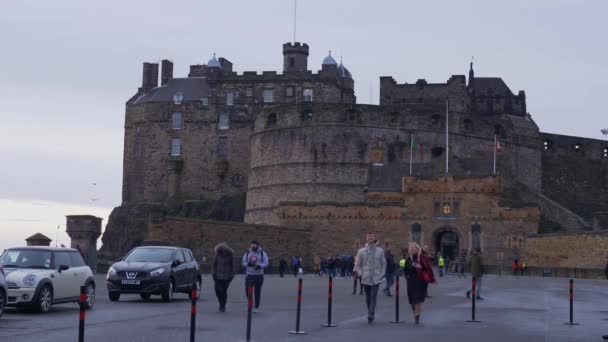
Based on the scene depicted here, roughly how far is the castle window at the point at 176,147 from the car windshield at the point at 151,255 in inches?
2217

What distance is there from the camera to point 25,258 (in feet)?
62.4

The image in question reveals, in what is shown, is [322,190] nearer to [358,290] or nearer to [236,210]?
[236,210]

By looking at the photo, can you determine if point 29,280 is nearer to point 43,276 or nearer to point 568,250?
point 43,276

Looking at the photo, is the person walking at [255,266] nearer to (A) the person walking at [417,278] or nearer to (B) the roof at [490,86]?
(A) the person walking at [417,278]

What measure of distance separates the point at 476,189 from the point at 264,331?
40.2 metres

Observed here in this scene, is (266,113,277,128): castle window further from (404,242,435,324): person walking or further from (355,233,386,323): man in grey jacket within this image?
(404,242,435,324): person walking

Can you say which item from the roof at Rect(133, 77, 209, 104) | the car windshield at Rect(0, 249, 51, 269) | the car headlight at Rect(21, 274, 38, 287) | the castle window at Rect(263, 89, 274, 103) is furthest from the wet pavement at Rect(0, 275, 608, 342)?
the roof at Rect(133, 77, 209, 104)

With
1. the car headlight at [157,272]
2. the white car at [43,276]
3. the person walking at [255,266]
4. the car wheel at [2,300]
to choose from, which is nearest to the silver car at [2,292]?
the car wheel at [2,300]

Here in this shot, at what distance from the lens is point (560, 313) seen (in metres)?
20.5

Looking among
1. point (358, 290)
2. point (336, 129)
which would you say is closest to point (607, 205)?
point (336, 129)

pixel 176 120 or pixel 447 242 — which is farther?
pixel 176 120

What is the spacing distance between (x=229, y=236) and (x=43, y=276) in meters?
33.2

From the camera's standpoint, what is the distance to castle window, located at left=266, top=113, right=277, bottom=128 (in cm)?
6881

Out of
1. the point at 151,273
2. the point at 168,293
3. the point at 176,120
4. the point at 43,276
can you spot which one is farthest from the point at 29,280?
the point at 176,120
